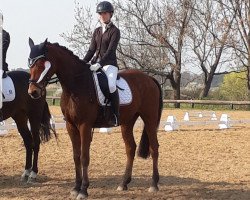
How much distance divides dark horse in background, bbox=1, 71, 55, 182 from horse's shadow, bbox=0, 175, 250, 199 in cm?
40

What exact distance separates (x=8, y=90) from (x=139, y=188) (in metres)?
2.73

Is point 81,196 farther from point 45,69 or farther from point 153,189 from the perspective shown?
point 45,69

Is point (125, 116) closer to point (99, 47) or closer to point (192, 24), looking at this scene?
point (99, 47)

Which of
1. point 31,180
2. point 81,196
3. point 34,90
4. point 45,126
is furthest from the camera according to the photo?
point 45,126

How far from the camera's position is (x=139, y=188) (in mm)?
7105

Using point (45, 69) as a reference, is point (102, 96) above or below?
below

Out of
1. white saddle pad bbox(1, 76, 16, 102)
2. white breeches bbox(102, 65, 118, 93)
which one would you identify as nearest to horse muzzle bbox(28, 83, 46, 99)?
white breeches bbox(102, 65, 118, 93)

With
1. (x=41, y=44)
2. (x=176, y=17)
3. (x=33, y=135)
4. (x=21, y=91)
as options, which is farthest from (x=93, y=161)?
(x=176, y=17)

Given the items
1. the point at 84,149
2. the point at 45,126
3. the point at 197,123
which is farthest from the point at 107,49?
the point at 197,123

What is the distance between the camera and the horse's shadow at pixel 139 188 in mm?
6504

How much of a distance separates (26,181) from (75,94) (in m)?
2.19

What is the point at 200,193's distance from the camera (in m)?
6.63

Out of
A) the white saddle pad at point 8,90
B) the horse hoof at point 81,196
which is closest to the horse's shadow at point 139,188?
the horse hoof at point 81,196

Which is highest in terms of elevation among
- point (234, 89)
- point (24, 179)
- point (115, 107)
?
point (234, 89)
